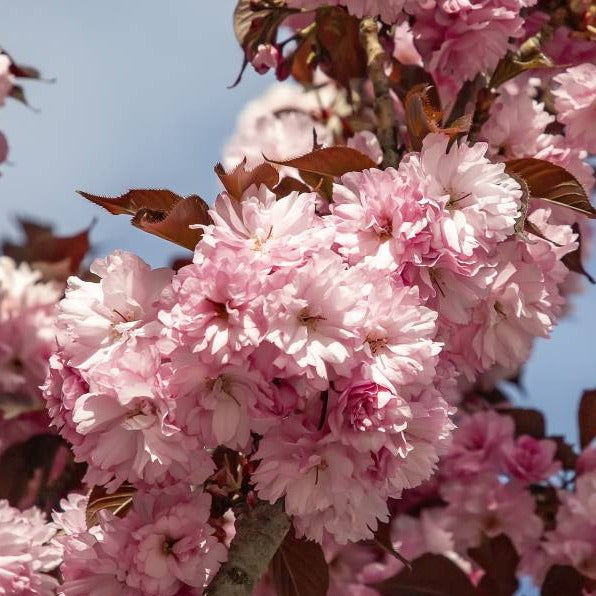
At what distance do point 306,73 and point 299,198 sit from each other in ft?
2.98

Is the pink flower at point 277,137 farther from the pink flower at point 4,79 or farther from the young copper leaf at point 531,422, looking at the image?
the young copper leaf at point 531,422

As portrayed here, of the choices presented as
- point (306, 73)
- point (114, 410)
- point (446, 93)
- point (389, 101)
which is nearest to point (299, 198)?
point (114, 410)

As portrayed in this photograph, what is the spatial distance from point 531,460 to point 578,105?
2.47 feet

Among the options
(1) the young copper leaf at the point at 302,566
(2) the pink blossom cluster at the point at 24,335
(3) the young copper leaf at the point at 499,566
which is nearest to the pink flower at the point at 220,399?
(1) the young copper leaf at the point at 302,566

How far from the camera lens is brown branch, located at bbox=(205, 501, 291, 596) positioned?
1087 mm

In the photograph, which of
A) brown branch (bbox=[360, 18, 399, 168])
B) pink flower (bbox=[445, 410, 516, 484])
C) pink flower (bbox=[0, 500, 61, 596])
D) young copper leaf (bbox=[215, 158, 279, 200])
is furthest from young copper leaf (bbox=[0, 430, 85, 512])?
young copper leaf (bbox=[215, 158, 279, 200])

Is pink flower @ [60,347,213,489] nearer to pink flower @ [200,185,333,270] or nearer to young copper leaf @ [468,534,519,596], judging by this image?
pink flower @ [200,185,333,270]

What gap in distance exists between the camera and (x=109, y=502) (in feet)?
3.96

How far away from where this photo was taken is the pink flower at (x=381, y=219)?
1.06 m

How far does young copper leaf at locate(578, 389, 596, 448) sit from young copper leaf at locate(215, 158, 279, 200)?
0.94m

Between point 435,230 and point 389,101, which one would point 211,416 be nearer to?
point 435,230

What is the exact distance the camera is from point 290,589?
1216 mm

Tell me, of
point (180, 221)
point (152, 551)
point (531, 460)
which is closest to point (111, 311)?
point (180, 221)

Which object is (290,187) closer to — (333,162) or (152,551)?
(333,162)
